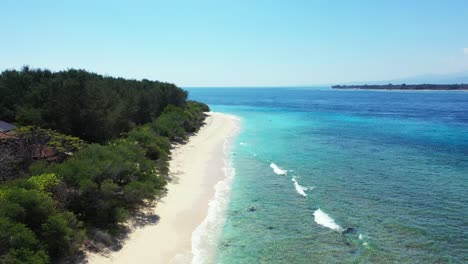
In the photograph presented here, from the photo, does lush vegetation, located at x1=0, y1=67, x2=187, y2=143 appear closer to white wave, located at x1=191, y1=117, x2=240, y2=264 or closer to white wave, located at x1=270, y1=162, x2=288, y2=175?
white wave, located at x1=191, y1=117, x2=240, y2=264

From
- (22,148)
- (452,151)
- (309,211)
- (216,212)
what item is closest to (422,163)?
(452,151)

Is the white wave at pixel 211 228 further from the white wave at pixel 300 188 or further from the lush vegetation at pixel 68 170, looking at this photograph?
the white wave at pixel 300 188

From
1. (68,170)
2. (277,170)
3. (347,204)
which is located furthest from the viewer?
(277,170)

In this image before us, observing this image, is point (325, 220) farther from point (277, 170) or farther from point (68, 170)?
point (68, 170)

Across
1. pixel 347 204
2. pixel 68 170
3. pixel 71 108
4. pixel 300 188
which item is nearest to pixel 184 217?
pixel 68 170

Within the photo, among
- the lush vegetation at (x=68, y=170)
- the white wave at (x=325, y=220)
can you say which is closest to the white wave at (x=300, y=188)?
the white wave at (x=325, y=220)

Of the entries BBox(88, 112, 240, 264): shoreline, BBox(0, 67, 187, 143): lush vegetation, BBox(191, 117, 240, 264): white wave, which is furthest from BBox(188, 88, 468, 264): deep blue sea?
BBox(0, 67, 187, 143): lush vegetation

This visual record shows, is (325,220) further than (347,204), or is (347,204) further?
(347,204)
